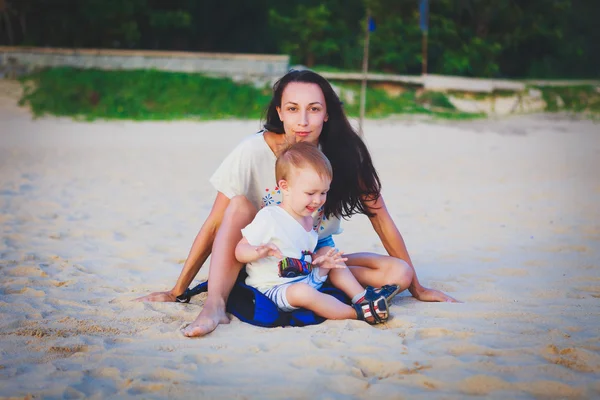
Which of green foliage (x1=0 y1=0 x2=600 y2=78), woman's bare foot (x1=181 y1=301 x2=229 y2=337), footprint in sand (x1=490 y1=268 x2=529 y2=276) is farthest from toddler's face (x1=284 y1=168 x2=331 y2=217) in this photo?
green foliage (x1=0 y1=0 x2=600 y2=78)

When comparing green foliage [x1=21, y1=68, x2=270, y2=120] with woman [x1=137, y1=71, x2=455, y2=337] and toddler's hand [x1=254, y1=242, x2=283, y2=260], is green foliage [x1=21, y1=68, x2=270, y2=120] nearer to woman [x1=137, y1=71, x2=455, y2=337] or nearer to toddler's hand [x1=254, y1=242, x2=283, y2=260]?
woman [x1=137, y1=71, x2=455, y2=337]

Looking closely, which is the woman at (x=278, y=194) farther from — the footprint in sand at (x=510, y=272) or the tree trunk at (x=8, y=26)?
the tree trunk at (x=8, y=26)

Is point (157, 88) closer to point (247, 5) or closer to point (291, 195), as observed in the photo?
point (247, 5)

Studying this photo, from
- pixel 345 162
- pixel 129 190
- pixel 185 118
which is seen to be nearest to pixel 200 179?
pixel 129 190

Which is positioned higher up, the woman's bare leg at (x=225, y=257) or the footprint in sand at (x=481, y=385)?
the woman's bare leg at (x=225, y=257)

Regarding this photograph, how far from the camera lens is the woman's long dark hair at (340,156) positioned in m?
3.58

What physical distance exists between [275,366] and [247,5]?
20.6m

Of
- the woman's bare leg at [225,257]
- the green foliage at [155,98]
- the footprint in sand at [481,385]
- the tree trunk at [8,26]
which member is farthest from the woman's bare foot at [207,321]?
the tree trunk at [8,26]

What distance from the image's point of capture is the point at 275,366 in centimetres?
272

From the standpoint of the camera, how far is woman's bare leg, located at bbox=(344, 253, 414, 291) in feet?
11.6

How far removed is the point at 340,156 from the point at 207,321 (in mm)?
1082

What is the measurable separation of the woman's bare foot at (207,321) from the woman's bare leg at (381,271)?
75 centimetres

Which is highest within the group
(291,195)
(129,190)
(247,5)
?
(247,5)

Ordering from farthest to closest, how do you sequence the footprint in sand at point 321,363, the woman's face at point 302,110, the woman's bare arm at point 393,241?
the woman's bare arm at point 393,241, the woman's face at point 302,110, the footprint in sand at point 321,363
